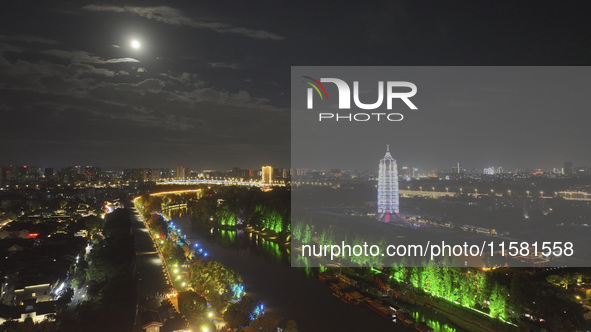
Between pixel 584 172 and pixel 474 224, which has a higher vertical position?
pixel 584 172

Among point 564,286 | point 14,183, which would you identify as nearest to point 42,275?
point 564,286

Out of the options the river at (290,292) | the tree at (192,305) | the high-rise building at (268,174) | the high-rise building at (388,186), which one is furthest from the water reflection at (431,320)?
the high-rise building at (268,174)

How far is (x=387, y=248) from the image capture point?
5.84 m

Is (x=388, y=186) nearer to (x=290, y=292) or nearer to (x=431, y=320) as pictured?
(x=290, y=292)

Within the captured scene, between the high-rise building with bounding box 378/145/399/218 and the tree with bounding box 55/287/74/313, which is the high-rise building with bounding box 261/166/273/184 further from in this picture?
the tree with bounding box 55/287/74/313

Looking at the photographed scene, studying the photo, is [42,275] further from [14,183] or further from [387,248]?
[14,183]

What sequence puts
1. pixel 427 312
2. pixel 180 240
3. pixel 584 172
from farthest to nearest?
1. pixel 584 172
2. pixel 180 240
3. pixel 427 312

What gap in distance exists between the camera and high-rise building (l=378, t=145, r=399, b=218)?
10.4 metres

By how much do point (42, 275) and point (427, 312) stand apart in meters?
4.40

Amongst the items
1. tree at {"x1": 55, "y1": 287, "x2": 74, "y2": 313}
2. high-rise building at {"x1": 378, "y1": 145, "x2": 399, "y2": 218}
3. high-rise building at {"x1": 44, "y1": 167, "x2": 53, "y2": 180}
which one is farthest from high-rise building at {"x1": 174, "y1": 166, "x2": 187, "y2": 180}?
tree at {"x1": 55, "y1": 287, "x2": 74, "y2": 313}

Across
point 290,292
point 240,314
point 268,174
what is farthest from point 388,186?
point 268,174

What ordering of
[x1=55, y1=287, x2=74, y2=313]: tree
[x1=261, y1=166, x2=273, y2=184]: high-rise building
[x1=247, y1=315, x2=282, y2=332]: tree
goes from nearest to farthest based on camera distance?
[x1=247, y1=315, x2=282, y2=332]: tree < [x1=55, y1=287, x2=74, y2=313]: tree < [x1=261, y1=166, x2=273, y2=184]: high-rise building

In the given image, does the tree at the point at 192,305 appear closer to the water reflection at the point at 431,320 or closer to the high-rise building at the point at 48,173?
the water reflection at the point at 431,320

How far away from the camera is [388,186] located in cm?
1059
